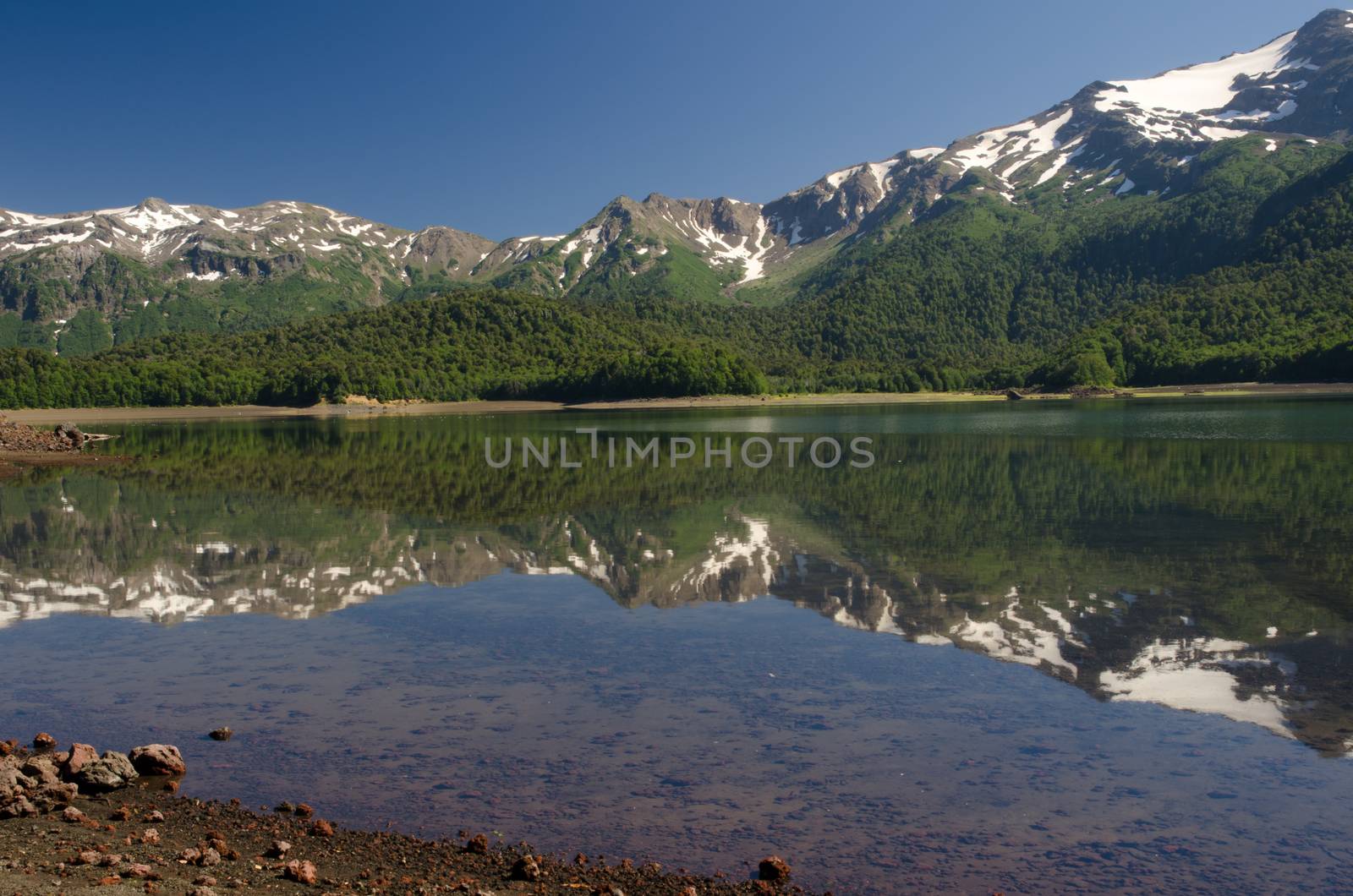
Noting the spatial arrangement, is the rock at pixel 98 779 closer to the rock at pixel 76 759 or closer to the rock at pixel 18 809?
the rock at pixel 76 759

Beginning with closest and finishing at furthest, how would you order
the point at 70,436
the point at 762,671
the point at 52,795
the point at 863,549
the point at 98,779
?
1. the point at 52,795
2. the point at 98,779
3. the point at 762,671
4. the point at 863,549
5. the point at 70,436

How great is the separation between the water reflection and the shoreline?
109m

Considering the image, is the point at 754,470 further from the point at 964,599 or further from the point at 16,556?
the point at 16,556

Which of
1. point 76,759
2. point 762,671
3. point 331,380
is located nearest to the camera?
point 76,759

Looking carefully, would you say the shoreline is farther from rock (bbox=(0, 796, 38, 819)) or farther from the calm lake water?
rock (bbox=(0, 796, 38, 819))

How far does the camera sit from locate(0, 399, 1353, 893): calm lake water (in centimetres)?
905

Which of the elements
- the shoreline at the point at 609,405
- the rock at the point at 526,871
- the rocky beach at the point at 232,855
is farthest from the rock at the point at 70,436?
the rock at the point at 526,871

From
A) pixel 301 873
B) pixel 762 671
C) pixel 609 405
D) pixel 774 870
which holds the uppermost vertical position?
pixel 301 873

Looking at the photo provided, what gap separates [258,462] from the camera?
53.2 m

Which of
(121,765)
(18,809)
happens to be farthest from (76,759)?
(18,809)

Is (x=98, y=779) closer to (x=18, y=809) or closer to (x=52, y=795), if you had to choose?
(x=52, y=795)

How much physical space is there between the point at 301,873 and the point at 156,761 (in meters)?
3.57

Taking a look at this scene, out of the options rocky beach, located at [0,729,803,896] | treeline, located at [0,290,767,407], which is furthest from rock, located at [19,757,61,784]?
treeline, located at [0,290,767,407]

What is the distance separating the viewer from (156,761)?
33.8ft
